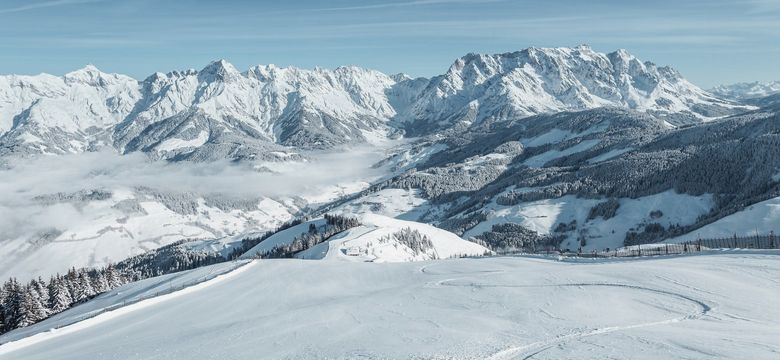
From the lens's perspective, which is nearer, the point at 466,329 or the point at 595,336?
the point at 595,336

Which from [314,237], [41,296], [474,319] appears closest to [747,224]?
[314,237]

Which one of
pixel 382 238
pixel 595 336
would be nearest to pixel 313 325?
pixel 595 336

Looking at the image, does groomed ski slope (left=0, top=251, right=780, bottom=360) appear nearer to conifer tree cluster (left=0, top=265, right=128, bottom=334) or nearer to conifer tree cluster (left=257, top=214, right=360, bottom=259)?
Answer: conifer tree cluster (left=0, top=265, right=128, bottom=334)

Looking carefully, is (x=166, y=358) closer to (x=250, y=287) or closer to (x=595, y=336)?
(x=595, y=336)

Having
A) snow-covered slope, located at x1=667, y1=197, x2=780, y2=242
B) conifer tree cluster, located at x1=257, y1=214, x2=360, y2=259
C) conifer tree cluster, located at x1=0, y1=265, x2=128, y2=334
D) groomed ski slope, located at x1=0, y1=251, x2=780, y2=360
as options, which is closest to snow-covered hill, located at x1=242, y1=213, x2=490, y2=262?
conifer tree cluster, located at x1=257, y1=214, x2=360, y2=259

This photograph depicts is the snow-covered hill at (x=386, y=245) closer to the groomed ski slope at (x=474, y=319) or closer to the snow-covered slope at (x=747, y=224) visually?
the snow-covered slope at (x=747, y=224)
